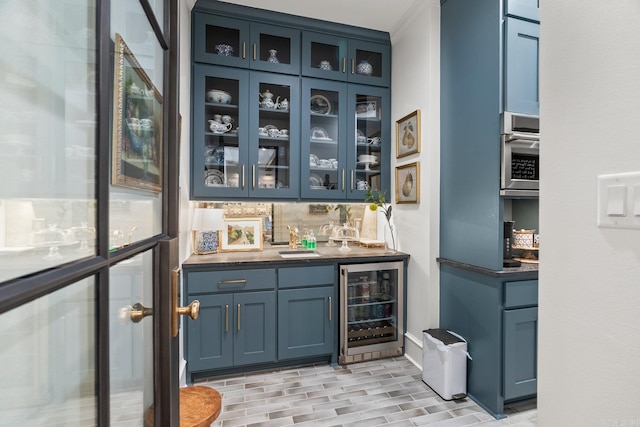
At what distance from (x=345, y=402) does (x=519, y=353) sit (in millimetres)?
1184

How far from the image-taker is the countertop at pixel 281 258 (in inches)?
91.9

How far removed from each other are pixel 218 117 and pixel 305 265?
4.94 ft

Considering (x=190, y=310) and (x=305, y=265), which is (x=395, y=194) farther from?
(x=190, y=310)

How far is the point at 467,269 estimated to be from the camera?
2139 mm

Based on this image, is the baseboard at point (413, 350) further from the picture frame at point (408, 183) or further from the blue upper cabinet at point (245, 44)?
the blue upper cabinet at point (245, 44)

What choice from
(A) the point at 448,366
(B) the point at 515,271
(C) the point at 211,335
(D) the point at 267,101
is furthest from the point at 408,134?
(C) the point at 211,335

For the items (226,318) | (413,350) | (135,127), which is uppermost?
(135,127)

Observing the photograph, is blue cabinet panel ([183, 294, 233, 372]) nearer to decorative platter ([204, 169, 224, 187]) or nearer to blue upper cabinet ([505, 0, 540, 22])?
decorative platter ([204, 169, 224, 187])

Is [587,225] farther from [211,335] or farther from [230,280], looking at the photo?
[211,335]

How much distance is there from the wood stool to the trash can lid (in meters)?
1.56

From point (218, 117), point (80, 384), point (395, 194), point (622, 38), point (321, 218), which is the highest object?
point (218, 117)

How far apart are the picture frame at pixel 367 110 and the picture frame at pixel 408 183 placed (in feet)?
1.98

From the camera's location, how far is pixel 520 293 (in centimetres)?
194

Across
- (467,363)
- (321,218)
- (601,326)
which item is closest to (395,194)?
(321,218)
